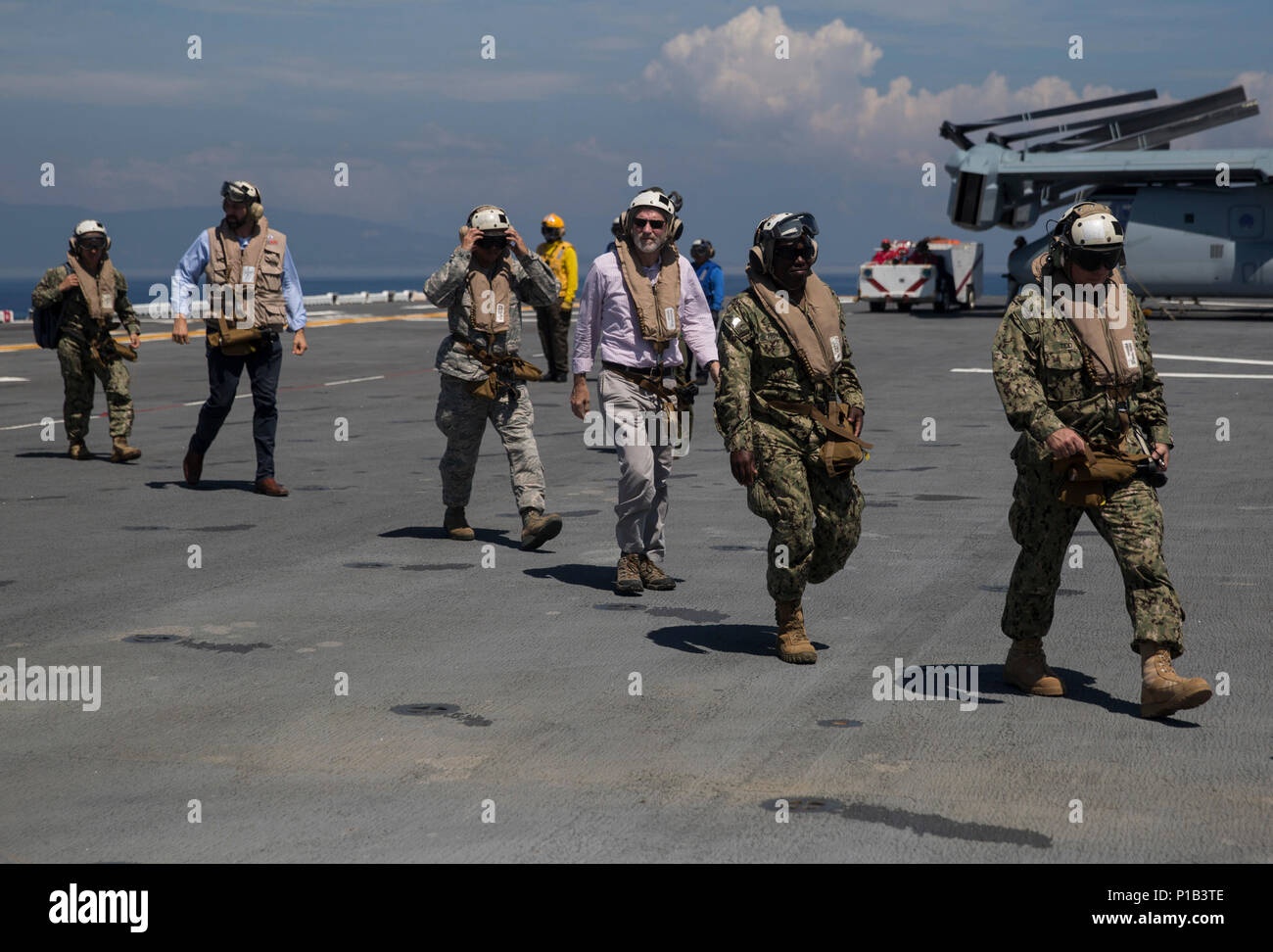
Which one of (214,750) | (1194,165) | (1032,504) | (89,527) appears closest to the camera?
(214,750)

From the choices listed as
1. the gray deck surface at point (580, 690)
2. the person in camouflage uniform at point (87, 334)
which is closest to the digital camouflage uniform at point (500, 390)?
the gray deck surface at point (580, 690)

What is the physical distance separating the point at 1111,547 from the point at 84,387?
33.5ft

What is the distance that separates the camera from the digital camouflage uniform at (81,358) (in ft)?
43.9

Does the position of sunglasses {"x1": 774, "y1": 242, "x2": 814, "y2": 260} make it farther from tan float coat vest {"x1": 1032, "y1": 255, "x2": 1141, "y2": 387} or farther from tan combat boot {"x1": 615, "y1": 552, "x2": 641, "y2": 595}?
tan combat boot {"x1": 615, "y1": 552, "x2": 641, "y2": 595}

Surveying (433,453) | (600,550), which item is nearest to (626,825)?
Result: (600,550)

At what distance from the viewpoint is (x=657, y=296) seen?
8.15 m

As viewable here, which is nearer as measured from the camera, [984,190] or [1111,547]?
[1111,547]

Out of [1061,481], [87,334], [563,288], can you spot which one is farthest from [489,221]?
[563,288]

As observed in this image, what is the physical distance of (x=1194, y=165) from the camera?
3675cm

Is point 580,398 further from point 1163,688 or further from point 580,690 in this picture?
point 1163,688

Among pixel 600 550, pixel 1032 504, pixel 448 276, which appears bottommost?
pixel 600 550
